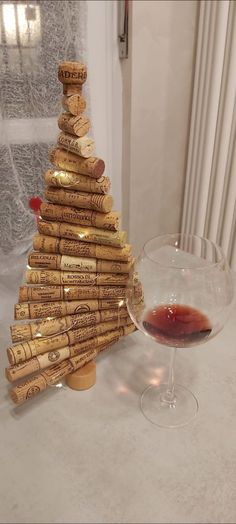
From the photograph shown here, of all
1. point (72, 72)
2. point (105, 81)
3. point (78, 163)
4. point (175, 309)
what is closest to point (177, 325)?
point (175, 309)

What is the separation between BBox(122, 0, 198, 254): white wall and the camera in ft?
4.18

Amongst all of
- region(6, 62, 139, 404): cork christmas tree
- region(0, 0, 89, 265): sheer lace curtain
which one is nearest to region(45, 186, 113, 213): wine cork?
region(6, 62, 139, 404): cork christmas tree

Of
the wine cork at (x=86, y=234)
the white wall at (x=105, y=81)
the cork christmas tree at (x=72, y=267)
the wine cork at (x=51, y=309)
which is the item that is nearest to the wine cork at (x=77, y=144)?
the cork christmas tree at (x=72, y=267)

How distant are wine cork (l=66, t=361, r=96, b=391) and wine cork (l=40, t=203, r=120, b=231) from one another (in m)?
0.22

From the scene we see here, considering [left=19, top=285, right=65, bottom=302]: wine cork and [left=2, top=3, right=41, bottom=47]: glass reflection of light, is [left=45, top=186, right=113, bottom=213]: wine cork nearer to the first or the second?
[left=19, top=285, right=65, bottom=302]: wine cork

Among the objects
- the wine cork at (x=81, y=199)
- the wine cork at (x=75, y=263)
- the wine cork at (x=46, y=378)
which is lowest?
the wine cork at (x=46, y=378)

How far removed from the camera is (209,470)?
513 millimetres

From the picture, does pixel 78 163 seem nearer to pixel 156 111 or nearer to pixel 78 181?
pixel 78 181

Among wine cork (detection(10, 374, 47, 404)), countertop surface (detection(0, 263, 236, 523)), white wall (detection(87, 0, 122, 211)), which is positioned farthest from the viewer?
white wall (detection(87, 0, 122, 211))

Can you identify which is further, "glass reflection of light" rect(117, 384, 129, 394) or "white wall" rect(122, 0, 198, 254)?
"white wall" rect(122, 0, 198, 254)

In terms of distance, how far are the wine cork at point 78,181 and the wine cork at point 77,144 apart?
0.11 feet

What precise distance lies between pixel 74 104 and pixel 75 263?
0.76 feet

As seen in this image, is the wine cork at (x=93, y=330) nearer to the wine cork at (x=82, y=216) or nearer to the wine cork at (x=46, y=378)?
the wine cork at (x=46, y=378)

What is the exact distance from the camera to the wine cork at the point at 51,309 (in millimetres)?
631
